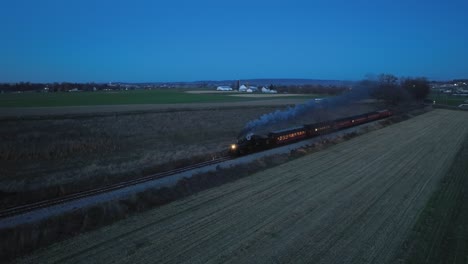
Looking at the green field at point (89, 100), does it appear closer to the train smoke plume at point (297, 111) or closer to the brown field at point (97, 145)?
the brown field at point (97, 145)

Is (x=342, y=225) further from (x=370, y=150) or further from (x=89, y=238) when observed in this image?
(x=370, y=150)

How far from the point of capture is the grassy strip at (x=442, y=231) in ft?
38.9

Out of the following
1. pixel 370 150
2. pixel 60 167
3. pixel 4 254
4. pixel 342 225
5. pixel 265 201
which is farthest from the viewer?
pixel 370 150

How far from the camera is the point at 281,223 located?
14.6 meters

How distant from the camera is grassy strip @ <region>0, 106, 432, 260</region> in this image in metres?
12.8

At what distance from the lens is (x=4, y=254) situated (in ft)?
39.6

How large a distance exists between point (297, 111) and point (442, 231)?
2903 cm

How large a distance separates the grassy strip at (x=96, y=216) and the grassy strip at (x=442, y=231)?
10691mm

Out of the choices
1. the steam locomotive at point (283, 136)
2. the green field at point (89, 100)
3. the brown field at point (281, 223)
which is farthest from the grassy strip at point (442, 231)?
the green field at point (89, 100)

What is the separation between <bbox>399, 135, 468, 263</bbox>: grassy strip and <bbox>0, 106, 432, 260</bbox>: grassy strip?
1069 cm

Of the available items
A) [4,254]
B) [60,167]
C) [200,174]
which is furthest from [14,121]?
[4,254]

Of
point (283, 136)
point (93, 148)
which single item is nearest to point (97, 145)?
point (93, 148)

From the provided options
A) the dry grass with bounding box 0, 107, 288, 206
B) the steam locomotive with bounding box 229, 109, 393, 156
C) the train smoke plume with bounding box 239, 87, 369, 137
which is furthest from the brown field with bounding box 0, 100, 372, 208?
the train smoke plume with bounding box 239, 87, 369, 137

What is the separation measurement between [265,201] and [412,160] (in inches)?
612
